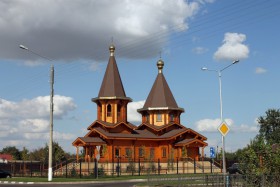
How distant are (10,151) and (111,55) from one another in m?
72.7

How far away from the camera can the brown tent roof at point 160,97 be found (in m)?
55.7

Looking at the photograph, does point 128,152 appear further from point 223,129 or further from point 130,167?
point 223,129

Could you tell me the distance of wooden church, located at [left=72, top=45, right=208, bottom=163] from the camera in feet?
163

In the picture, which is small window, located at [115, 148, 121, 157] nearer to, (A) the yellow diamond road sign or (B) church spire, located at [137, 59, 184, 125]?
(B) church spire, located at [137, 59, 184, 125]

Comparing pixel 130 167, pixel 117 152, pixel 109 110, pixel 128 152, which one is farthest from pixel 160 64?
pixel 130 167

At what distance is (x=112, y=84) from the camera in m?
52.8

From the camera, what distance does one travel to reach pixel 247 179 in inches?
752

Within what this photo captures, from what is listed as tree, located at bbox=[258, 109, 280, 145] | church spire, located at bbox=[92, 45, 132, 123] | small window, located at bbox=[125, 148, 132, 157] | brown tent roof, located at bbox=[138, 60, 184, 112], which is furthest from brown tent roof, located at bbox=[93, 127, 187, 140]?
tree, located at bbox=[258, 109, 280, 145]

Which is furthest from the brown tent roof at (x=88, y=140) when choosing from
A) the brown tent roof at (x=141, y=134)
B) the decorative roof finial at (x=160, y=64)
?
the decorative roof finial at (x=160, y=64)

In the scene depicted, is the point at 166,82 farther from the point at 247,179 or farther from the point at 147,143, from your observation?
the point at 247,179

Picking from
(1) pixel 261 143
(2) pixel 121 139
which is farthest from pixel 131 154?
(1) pixel 261 143

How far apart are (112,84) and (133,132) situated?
6285 millimetres

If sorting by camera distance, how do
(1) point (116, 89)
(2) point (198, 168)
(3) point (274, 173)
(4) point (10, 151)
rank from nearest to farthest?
(3) point (274, 173)
(2) point (198, 168)
(1) point (116, 89)
(4) point (10, 151)

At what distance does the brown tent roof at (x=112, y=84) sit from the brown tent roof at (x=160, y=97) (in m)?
4.95
